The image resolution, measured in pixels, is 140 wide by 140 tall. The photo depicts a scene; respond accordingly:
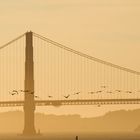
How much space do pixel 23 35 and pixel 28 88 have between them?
14.4 metres

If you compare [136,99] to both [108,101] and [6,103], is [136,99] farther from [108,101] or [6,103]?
[6,103]

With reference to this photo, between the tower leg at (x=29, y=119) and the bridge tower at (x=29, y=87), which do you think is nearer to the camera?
the bridge tower at (x=29, y=87)

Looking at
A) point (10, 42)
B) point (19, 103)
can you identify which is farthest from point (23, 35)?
point (19, 103)

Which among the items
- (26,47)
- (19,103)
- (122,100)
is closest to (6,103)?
(19,103)

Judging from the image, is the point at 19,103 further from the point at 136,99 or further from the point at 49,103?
the point at 136,99

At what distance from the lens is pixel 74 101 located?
104 meters

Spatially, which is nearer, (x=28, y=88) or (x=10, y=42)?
(x=28, y=88)

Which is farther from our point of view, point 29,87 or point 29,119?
point 29,119

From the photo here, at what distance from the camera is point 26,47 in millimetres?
110062

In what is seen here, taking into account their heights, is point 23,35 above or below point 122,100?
above

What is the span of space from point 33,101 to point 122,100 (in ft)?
48.8

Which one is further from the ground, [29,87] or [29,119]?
[29,87]

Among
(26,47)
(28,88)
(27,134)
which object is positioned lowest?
(27,134)

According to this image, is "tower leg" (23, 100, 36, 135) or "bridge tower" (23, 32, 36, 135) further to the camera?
"tower leg" (23, 100, 36, 135)
